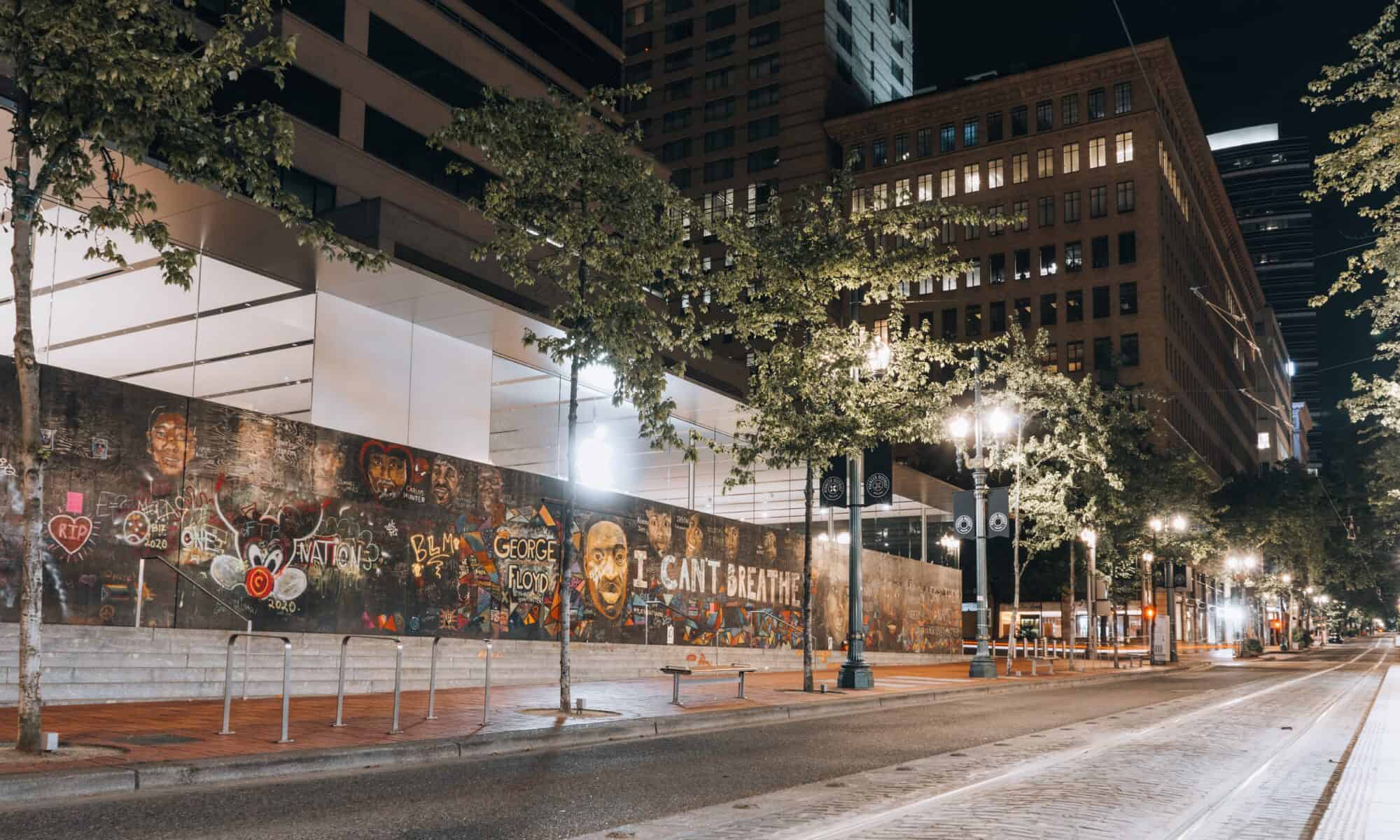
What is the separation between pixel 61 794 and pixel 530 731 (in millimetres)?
5214

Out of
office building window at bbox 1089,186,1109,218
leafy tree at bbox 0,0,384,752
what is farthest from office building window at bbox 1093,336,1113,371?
leafy tree at bbox 0,0,384,752

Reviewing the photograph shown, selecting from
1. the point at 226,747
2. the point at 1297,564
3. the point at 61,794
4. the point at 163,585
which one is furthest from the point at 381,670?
the point at 1297,564

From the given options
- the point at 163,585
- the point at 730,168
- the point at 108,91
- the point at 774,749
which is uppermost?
the point at 730,168

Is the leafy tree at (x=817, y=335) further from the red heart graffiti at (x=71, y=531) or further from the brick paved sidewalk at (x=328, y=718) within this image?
the red heart graffiti at (x=71, y=531)

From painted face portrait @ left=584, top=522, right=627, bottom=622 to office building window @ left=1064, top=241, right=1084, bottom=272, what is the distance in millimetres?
70242

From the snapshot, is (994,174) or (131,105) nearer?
(131,105)

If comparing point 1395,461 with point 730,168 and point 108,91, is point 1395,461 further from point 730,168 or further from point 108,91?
point 730,168

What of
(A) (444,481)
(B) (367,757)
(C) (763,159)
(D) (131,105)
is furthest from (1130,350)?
(D) (131,105)

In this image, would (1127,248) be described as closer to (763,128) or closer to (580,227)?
(763,128)

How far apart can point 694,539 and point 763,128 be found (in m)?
74.4

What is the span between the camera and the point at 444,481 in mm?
22750

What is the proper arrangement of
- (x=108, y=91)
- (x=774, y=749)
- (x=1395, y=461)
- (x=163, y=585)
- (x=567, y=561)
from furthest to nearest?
(x=1395, y=461)
(x=163, y=585)
(x=567, y=561)
(x=774, y=749)
(x=108, y=91)

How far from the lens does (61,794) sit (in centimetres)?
846

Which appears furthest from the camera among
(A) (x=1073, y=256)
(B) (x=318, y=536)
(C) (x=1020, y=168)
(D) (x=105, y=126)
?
(C) (x=1020, y=168)
